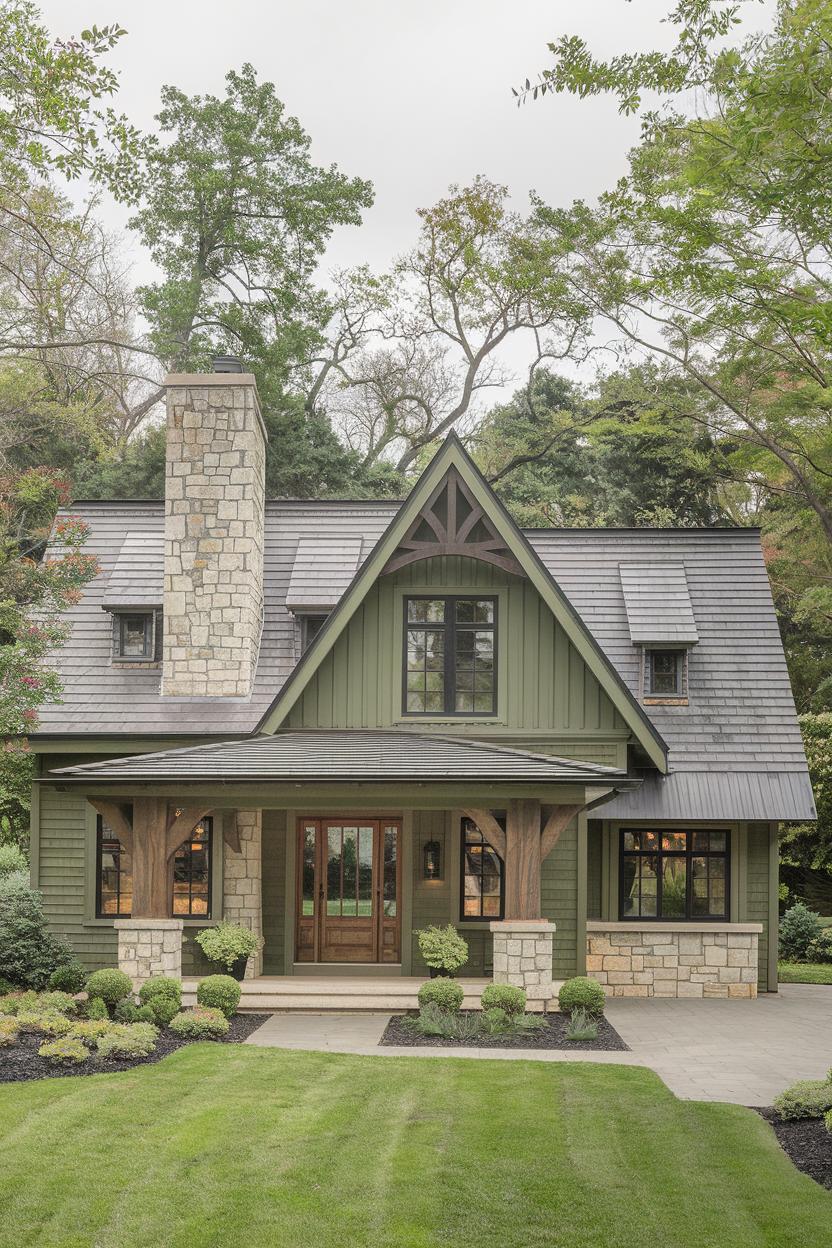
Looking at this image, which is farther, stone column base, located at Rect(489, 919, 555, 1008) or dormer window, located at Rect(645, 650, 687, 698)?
dormer window, located at Rect(645, 650, 687, 698)

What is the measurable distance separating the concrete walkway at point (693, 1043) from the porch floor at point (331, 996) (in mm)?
194

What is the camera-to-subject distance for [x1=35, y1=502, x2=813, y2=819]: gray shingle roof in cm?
1623

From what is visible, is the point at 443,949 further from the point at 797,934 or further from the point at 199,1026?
the point at 797,934

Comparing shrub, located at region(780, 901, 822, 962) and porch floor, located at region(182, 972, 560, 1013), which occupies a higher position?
porch floor, located at region(182, 972, 560, 1013)

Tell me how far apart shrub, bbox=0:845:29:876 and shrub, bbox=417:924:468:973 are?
8.75 metres

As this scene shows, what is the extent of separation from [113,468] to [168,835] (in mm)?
18217

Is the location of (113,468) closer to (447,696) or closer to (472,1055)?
(447,696)

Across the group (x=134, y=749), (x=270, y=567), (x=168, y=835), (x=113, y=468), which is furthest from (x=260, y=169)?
(x=168, y=835)

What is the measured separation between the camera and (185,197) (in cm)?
3020

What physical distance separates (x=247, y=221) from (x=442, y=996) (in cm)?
2331

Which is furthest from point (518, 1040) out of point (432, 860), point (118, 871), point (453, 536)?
point (118, 871)

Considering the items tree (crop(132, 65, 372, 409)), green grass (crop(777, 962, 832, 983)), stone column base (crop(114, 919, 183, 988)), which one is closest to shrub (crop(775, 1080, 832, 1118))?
stone column base (crop(114, 919, 183, 988))

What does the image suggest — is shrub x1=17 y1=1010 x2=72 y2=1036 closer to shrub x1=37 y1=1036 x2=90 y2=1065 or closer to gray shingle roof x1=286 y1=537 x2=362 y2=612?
shrub x1=37 y1=1036 x2=90 y2=1065

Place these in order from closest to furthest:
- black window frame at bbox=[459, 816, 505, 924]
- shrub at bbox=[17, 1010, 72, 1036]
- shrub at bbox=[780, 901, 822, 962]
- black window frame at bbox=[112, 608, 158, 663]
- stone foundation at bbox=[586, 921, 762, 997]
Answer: shrub at bbox=[17, 1010, 72, 1036] → black window frame at bbox=[459, 816, 505, 924] → stone foundation at bbox=[586, 921, 762, 997] → black window frame at bbox=[112, 608, 158, 663] → shrub at bbox=[780, 901, 822, 962]
